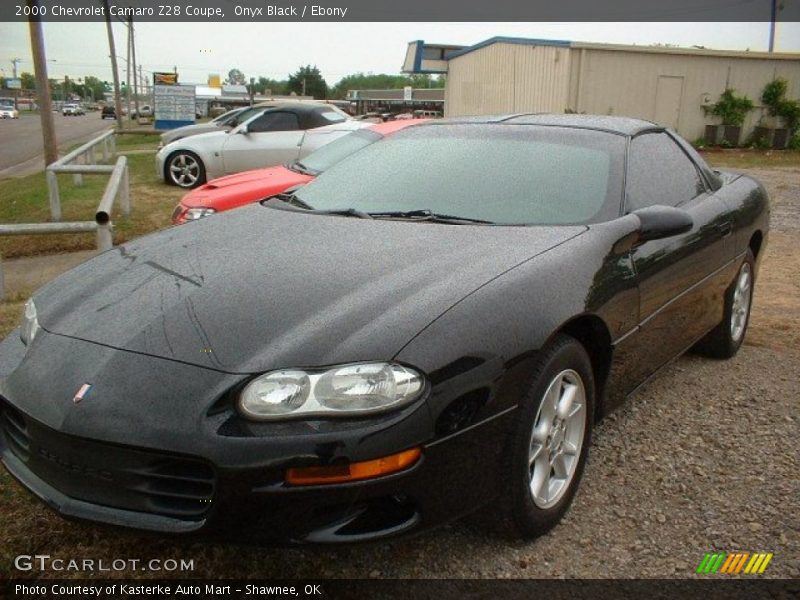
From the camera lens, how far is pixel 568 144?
11.2 feet

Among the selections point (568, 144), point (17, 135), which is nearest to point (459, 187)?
point (568, 144)

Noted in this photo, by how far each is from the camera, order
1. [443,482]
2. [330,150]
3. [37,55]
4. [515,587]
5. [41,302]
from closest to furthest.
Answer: [443,482], [515,587], [41,302], [330,150], [37,55]

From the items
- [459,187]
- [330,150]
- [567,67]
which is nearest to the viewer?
[459,187]

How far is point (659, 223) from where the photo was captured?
2.95 meters

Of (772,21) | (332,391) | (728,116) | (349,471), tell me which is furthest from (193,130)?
(772,21)

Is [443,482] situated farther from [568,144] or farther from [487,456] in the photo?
[568,144]

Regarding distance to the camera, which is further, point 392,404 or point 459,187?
point 459,187

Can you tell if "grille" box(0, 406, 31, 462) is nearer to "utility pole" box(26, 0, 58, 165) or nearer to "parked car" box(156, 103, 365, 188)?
"parked car" box(156, 103, 365, 188)

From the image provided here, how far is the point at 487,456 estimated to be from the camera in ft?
7.13

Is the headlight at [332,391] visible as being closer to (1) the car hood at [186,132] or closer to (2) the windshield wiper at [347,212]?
(2) the windshield wiper at [347,212]

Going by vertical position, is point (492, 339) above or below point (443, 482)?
above

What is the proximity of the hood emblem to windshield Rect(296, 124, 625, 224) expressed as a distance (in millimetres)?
1502

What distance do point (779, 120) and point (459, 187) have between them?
24.5 meters

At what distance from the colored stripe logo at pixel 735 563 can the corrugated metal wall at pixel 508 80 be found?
17.2m
